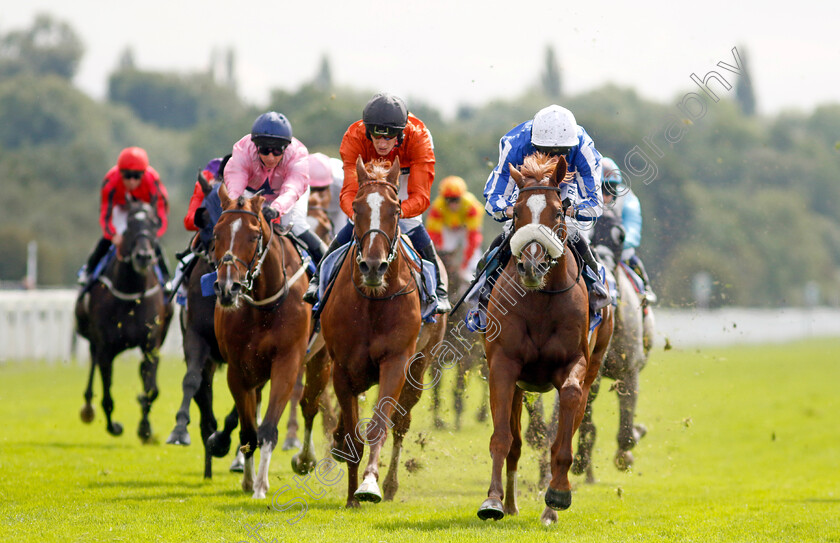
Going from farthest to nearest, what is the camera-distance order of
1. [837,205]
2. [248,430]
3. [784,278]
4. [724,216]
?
[837,205]
[784,278]
[724,216]
[248,430]

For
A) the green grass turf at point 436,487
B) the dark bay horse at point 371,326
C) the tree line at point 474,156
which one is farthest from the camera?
the tree line at point 474,156

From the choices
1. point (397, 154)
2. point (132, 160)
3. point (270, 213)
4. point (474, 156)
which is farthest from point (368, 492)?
point (474, 156)

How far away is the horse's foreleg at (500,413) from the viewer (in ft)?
20.1

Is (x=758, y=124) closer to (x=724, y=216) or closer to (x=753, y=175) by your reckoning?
(x=753, y=175)

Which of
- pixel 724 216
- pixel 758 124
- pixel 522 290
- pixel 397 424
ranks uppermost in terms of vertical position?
pixel 758 124

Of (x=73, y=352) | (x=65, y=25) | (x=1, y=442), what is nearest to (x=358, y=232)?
(x=1, y=442)

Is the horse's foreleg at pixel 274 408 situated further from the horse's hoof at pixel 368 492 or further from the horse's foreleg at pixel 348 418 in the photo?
the horse's hoof at pixel 368 492

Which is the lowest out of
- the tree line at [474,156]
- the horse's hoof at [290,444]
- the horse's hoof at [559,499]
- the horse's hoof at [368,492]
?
the horse's hoof at [290,444]

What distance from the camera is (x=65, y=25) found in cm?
8138

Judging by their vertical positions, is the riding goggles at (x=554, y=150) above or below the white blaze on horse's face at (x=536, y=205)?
above

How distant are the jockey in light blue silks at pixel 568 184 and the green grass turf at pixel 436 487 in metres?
1.54

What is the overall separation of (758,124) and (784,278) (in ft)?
99.5

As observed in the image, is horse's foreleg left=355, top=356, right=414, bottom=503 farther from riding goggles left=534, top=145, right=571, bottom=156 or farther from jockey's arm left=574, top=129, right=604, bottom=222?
riding goggles left=534, top=145, right=571, bottom=156

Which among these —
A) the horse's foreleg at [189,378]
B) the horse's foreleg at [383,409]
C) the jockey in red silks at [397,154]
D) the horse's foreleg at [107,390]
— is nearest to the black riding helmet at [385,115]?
the jockey in red silks at [397,154]
